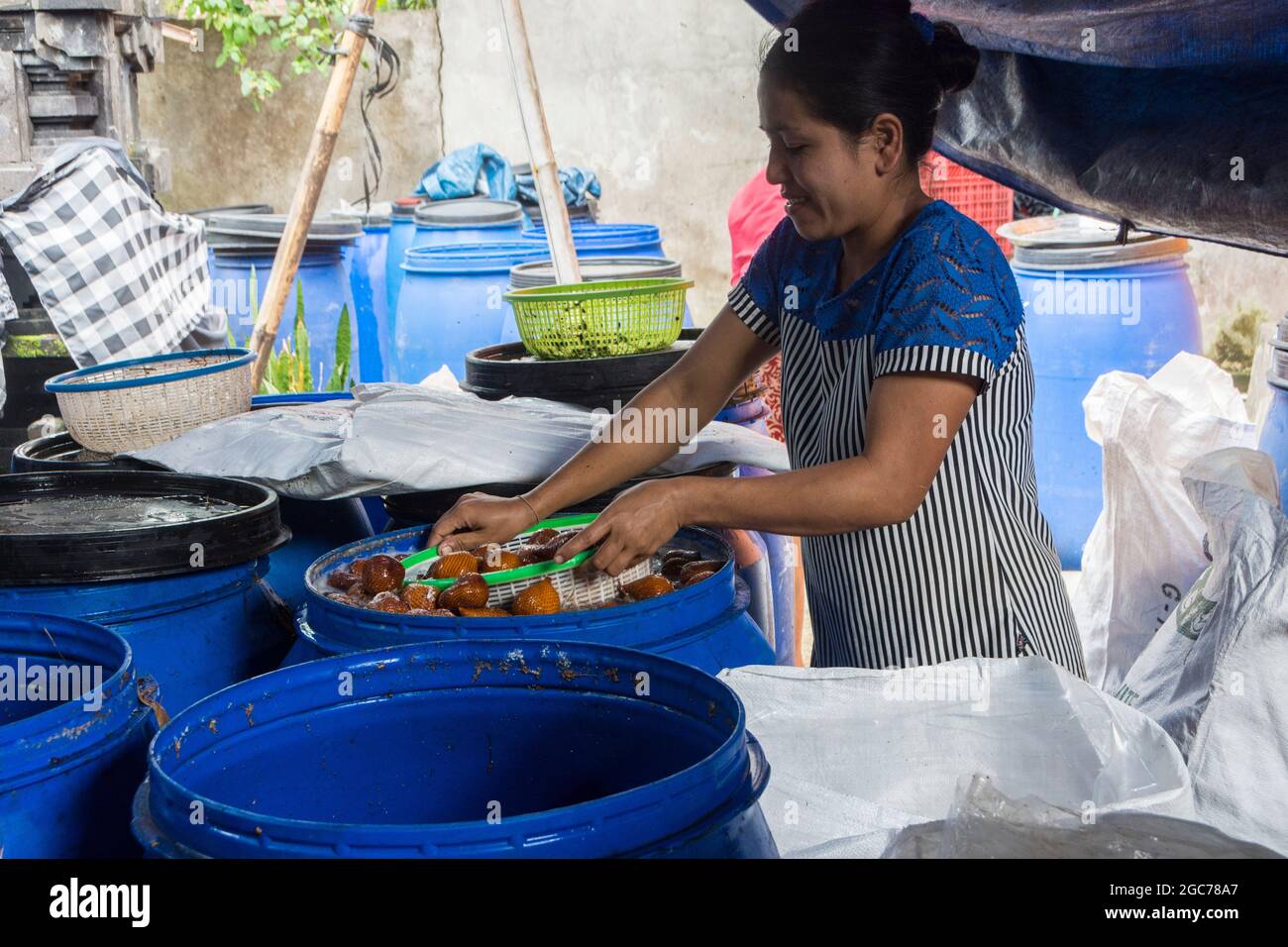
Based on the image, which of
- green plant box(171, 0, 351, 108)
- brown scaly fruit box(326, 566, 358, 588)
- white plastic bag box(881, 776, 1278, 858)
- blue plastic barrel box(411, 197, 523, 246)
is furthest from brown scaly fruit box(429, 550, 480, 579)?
green plant box(171, 0, 351, 108)

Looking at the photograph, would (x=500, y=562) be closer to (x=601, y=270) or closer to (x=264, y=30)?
(x=601, y=270)

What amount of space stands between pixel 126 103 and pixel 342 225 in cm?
122

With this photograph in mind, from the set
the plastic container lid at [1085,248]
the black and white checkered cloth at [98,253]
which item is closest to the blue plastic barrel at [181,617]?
the black and white checkered cloth at [98,253]

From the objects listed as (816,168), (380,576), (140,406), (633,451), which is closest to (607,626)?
(380,576)

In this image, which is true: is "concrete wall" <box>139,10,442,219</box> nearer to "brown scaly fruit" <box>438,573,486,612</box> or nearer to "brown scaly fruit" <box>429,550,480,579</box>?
"brown scaly fruit" <box>429,550,480,579</box>

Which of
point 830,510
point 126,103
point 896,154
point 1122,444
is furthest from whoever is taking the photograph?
point 126,103

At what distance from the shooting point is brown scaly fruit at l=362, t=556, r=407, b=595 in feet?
6.00

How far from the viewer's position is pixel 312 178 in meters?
3.98

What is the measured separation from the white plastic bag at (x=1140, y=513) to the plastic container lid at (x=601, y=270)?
1393 mm

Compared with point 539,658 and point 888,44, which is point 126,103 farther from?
point 539,658

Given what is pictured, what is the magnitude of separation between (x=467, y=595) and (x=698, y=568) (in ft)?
1.33

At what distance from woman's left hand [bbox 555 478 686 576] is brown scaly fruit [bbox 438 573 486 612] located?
0.44 ft

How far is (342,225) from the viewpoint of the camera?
19.0ft
